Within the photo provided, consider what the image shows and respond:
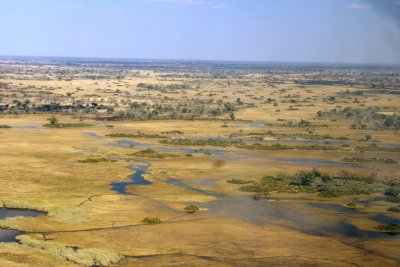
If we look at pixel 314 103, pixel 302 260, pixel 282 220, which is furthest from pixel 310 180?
pixel 314 103

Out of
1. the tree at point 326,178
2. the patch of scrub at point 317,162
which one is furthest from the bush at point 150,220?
the patch of scrub at point 317,162

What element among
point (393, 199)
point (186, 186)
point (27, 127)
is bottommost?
point (27, 127)

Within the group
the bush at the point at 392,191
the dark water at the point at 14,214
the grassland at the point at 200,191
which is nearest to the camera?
the grassland at the point at 200,191

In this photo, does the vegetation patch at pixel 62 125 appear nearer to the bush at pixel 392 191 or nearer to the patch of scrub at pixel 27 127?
the patch of scrub at pixel 27 127

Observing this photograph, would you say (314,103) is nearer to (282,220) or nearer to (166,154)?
(166,154)

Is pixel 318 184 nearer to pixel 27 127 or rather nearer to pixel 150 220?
pixel 150 220

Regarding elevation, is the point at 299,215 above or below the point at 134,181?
above

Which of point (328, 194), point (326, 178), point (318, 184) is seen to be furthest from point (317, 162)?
point (328, 194)
